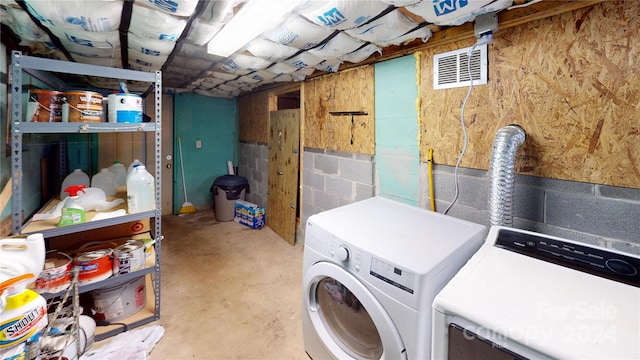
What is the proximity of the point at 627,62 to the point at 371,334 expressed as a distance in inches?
66.1

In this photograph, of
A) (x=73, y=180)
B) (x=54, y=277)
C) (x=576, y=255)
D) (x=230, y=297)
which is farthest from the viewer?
(x=230, y=297)

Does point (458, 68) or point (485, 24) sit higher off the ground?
point (485, 24)

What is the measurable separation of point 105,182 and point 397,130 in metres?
2.43

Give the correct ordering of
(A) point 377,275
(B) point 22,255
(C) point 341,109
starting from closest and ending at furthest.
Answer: (A) point 377,275 < (B) point 22,255 < (C) point 341,109

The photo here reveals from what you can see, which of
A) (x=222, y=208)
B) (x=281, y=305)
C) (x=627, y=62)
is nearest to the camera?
(x=627, y=62)

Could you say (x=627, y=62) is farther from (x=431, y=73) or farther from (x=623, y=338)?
(x=623, y=338)

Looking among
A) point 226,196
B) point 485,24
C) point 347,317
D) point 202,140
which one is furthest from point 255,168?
point 485,24

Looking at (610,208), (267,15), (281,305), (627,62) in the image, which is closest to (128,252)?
(281,305)

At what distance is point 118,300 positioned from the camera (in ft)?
6.25

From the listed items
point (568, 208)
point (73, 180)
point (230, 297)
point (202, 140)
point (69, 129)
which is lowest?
point (230, 297)

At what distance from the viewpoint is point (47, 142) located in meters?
2.56

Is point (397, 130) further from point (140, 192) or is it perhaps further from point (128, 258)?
point (128, 258)

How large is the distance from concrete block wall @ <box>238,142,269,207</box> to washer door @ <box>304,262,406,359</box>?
113 inches

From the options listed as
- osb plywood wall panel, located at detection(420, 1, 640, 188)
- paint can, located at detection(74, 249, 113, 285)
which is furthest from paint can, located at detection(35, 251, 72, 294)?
osb plywood wall panel, located at detection(420, 1, 640, 188)
